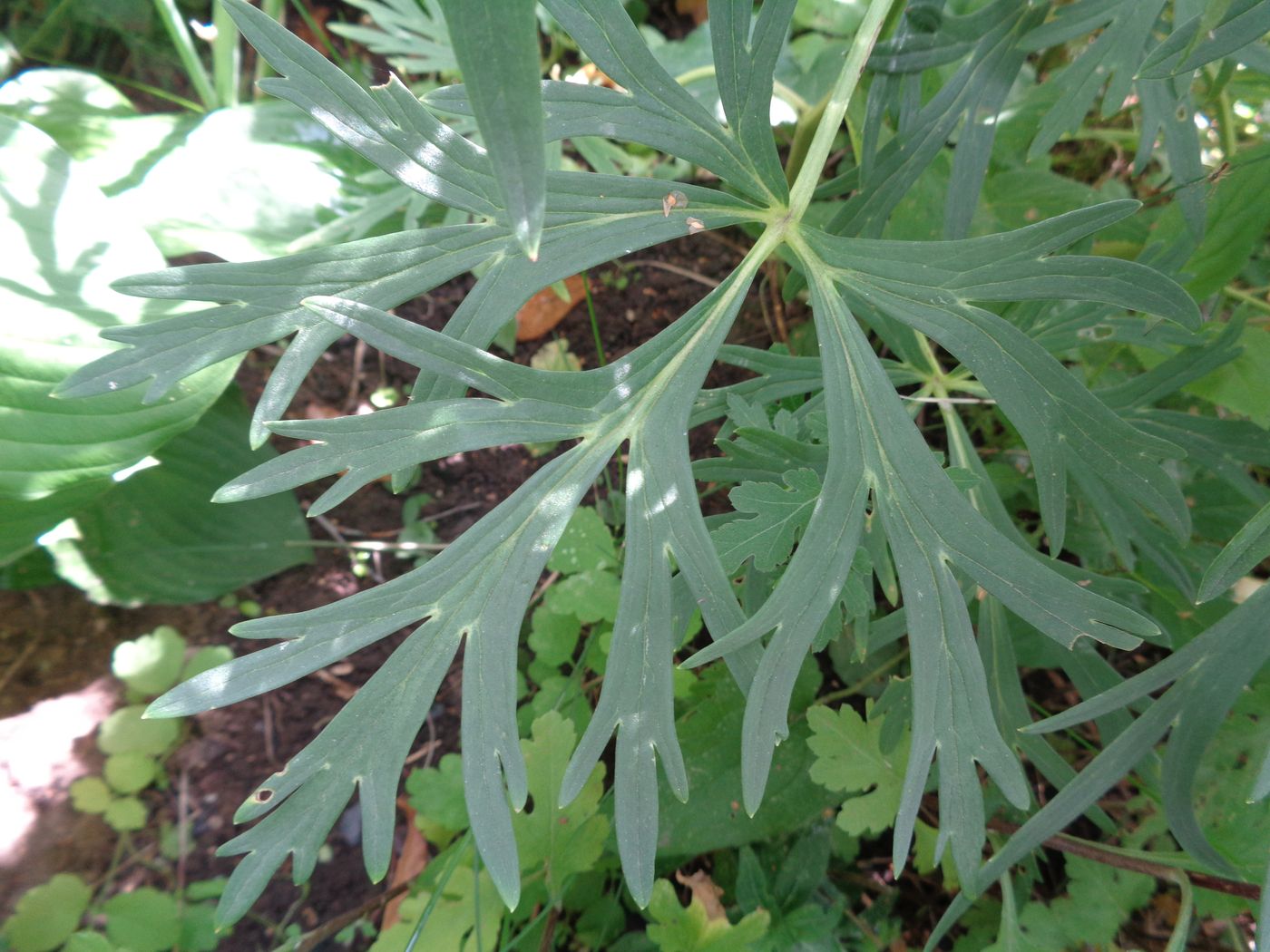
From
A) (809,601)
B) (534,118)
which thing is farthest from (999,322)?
(534,118)

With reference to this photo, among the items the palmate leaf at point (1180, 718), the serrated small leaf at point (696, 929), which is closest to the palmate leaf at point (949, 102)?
the palmate leaf at point (1180, 718)

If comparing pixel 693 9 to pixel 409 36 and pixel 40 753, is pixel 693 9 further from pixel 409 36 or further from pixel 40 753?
pixel 40 753

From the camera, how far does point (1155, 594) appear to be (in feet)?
3.87

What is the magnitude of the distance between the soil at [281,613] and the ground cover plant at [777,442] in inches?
24.4

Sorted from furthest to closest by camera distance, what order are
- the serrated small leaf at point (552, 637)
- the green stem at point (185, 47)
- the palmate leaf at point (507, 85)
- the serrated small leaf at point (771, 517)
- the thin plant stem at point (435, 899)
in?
the green stem at point (185, 47) → the serrated small leaf at point (552, 637) → the thin plant stem at point (435, 899) → the serrated small leaf at point (771, 517) → the palmate leaf at point (507, 85)

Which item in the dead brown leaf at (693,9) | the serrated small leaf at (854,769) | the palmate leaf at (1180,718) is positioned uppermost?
the dead brown leaf at (693,9)

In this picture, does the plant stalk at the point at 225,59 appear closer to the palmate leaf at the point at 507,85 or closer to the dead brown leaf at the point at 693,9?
the dead brown leaf at the point at 693,9

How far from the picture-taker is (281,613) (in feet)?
4.98

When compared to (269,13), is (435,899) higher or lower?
lower

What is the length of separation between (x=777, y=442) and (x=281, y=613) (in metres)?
1.12

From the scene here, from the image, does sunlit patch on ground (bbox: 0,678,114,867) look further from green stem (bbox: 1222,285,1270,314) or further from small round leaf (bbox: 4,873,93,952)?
green stem (bbox: 1222,285,1270,314)

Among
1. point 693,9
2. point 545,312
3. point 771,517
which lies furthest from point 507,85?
point 693,9

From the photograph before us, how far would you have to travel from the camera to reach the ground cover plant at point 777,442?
753 mm

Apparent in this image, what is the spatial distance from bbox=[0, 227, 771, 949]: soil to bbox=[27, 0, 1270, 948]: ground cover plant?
0.62 m
